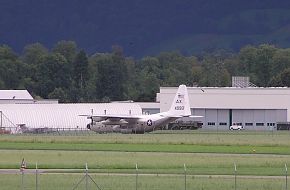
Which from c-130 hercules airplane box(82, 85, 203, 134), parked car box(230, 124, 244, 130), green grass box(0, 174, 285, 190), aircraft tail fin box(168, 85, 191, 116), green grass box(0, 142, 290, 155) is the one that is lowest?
green grass box(0, 174, 285, 190)

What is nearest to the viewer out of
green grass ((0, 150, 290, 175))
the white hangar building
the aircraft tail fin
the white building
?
green grass ((0, 150, 290, 175))

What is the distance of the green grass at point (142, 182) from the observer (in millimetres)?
46562

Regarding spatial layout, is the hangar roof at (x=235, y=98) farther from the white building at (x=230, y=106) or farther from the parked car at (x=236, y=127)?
the parked car at (x=236, y=127)

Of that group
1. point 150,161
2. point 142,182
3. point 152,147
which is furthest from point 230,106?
point 142,182

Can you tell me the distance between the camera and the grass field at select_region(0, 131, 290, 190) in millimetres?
49719

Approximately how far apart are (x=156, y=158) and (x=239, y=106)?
241ft

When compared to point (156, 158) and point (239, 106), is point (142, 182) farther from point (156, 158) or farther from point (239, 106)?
point (239, 106)

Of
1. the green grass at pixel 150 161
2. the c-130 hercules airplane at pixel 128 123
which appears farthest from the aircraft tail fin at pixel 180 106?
the green grass at pixel 150 161

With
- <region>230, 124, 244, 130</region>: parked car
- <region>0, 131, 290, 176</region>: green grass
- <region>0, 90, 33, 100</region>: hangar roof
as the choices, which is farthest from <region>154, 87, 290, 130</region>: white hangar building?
<region>0, 131, 290, 176</region>: green grass

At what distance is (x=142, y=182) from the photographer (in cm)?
4916

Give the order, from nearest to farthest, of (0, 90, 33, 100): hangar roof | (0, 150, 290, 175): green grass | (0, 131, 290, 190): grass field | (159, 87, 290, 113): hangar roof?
(0, 131, 290, 190): grass field, (0, 150, 290, 175): green grass, (159, 87, 290, 113): hangar roof, (0, 90, 33, 100): hangar roof

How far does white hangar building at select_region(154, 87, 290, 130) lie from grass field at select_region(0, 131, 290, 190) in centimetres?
4271

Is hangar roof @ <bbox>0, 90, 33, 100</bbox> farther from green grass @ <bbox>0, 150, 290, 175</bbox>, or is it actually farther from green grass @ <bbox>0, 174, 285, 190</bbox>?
green grass @ <bbox>0, 174, 285, 190</bbox>

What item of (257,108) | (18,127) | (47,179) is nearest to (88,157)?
(47,179)
